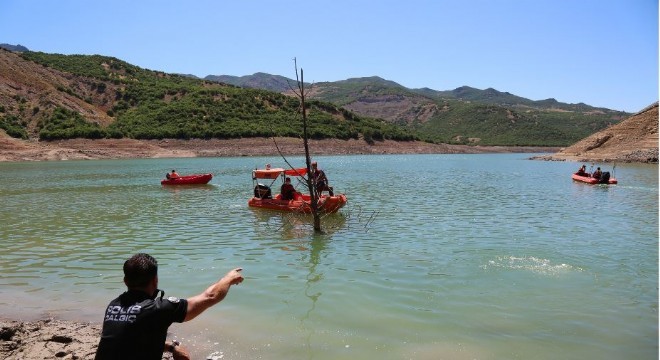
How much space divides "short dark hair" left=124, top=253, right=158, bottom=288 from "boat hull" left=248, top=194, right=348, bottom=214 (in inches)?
Answer: 510

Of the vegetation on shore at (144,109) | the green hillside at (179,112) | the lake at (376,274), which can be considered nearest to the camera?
the lake at (376,274)

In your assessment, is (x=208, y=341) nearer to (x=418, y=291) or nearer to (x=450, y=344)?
(x=450, y=344)

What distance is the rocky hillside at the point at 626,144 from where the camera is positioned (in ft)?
208

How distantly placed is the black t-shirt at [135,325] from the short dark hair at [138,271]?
0.10m

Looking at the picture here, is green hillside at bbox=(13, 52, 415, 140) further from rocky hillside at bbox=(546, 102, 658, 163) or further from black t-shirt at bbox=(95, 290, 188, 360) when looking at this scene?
black t-shirt at bbox=(95, 290, 188, 360)

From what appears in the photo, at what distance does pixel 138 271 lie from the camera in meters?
3.95

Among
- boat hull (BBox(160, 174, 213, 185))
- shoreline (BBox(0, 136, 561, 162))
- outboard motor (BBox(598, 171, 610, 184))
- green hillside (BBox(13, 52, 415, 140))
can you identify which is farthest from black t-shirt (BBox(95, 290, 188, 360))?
green hillside (BBox(13, 52, 415, 140))

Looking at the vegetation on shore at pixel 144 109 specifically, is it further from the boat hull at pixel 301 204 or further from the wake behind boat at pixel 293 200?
the boat hull at pixel 301 204

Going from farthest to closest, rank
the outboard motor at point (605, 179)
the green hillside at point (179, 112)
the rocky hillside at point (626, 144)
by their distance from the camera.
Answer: the green hillside at point (179, 112), the rocky hillside at point (626, 144), the outboard motor at point (605, 179)

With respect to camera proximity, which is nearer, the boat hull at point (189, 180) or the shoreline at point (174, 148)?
the boat hull at point (189, 180)

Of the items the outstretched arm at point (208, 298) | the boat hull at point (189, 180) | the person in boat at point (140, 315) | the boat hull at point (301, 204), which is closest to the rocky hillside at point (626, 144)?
the boat hull at point (189, 180)

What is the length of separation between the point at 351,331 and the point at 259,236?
25.8 feet

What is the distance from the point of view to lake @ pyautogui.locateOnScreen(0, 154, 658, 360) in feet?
24.3

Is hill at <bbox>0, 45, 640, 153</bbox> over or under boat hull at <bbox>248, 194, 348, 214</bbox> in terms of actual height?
over
